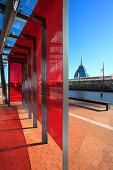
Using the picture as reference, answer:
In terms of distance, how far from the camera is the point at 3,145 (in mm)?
3266

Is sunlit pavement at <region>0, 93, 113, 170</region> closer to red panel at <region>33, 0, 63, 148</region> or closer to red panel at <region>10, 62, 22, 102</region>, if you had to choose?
red panel at <region>33, 0, 63, 148</region>

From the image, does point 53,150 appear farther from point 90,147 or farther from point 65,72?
point 65,72

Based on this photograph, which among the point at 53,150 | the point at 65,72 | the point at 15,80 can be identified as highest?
the point at 15,80

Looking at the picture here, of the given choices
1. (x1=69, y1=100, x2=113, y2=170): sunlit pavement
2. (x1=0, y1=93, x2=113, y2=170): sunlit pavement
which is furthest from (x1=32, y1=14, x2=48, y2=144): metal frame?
(x1=69, y1=100, x2=113, y2=170): sunlit pavement

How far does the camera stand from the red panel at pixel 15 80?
28.6 ft

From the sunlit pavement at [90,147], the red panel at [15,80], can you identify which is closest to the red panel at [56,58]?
the sunlit pavement at [90,147]

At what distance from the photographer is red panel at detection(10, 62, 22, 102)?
8.72 metres

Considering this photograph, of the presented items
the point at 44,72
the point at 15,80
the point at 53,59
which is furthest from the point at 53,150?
the point at 15,80

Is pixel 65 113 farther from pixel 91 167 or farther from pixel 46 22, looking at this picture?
pixel 46 22

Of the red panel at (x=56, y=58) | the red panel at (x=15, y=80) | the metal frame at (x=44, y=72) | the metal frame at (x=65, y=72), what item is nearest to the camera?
the metal frame at (x=65, y=72)

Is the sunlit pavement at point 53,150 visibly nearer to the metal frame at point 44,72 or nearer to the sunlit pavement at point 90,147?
the sunlit pavement at point 90,147

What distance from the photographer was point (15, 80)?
8.94m

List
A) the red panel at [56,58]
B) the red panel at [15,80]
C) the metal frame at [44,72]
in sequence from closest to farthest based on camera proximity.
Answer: the red panel at [56,58] < the metal frame at [44,72] < the red panel at [15,80]

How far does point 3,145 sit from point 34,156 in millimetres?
1304
